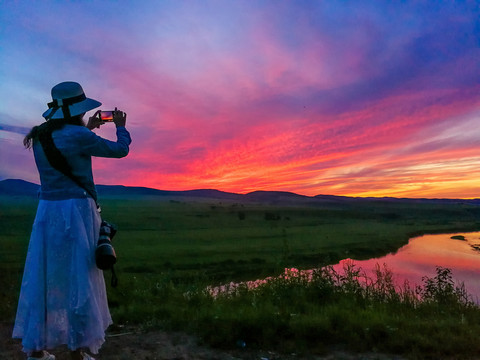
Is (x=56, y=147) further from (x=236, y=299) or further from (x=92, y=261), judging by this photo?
(x=236, y=299)

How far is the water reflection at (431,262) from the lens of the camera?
21.7 m

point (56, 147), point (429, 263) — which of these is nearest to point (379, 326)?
point (56, 147)

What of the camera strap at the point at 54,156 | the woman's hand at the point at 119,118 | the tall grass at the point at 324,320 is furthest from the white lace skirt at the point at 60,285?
the tall grass at the point at 324,320

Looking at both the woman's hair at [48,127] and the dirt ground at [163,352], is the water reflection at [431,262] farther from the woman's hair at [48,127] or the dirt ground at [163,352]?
the woman's hair at [48,127]

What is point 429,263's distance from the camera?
26922 millimetres

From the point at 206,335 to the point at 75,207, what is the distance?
2.89 m

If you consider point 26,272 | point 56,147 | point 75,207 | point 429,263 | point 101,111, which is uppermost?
point 101,111

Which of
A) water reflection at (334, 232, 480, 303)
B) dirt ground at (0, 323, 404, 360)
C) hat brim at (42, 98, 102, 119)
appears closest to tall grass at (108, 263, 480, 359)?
dirt ground at (0, 323, 404, 360)

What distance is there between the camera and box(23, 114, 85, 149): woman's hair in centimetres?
395

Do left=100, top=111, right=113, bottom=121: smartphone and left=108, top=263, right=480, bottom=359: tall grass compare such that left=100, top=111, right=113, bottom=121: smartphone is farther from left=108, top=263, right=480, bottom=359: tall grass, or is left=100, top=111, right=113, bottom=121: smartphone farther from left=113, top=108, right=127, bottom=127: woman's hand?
left=108, top=263, right=480, bottom=359: tall grass

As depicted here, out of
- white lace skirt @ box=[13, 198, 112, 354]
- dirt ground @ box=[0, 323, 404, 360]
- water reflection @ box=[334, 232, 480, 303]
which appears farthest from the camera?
water reflection @ box=[334, 232, 480, 303]

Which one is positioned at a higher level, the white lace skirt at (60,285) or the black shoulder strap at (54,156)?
the black shoulder strap at (54,156)

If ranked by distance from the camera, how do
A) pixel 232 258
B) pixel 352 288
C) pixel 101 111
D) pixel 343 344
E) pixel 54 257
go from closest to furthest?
pixel 54 257 < pixel 101 111 < pixel 343 344 < pixel 352 288 < pixel 232 258

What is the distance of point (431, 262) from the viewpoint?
27.4 meters
